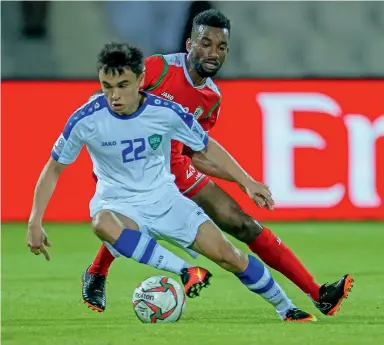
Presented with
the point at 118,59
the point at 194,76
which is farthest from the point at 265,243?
the point at 118,59

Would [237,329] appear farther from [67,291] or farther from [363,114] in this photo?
[363,114]

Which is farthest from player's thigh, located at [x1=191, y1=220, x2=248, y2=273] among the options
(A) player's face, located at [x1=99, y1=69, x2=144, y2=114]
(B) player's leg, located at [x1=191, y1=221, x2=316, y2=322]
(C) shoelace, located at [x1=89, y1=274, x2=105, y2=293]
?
(C) shoelace, located at [x1=89, y1=274, x2=105, y2=293]

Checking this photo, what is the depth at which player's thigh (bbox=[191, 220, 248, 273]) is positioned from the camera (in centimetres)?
600


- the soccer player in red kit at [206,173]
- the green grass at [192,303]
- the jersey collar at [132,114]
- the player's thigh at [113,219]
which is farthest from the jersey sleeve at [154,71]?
the green grass at [192,303]

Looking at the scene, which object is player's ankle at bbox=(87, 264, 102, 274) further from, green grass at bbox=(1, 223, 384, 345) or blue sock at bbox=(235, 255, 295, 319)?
blue sock at bbox=(235, 255, 295, 319)

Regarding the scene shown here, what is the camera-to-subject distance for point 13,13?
12.4 meters

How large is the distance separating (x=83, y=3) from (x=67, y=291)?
220 inches

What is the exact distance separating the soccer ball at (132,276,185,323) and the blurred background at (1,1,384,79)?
629cm

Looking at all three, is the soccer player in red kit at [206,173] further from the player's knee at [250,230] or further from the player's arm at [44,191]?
the player's arm at [44,191]

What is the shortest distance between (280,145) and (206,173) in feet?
15.1

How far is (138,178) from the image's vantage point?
6.25 metres

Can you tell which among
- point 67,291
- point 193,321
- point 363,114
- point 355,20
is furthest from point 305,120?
point 193,321

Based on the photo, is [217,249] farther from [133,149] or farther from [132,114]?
[132,114]

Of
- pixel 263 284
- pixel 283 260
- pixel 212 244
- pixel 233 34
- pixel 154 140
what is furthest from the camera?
pixel 233 34
